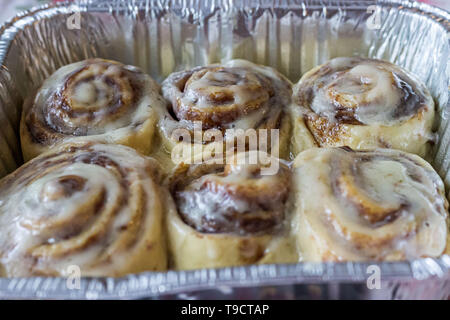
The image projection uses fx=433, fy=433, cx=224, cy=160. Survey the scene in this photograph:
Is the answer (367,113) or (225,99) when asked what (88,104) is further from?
(367,113)

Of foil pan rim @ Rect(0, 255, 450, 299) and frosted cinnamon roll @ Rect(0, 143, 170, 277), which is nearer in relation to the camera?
foil pan rim @ Rect(0, 255, 450, 299)

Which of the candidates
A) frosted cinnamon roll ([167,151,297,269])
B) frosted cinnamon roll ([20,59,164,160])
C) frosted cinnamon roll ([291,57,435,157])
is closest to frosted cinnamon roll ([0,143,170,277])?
frosted cinnamon roll ([167,151,297,269])

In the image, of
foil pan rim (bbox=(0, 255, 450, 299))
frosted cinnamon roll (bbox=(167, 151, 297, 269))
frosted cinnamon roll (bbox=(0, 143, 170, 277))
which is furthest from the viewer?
frosted cinnamon roll (bbox=(167, 151, 297, 269))

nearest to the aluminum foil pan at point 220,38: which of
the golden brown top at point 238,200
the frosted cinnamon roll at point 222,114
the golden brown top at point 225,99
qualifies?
the golden brown top at point 225,99

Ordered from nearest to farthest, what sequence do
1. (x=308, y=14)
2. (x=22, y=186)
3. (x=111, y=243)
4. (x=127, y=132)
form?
(x=111, y=243) → (x=22, y=186) → (x=127, y=132) → (x=308, y=14)

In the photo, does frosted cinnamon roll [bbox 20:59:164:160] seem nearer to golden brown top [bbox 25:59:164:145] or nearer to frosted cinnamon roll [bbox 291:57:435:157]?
golden brown top [bbox 25:59:164:145]
